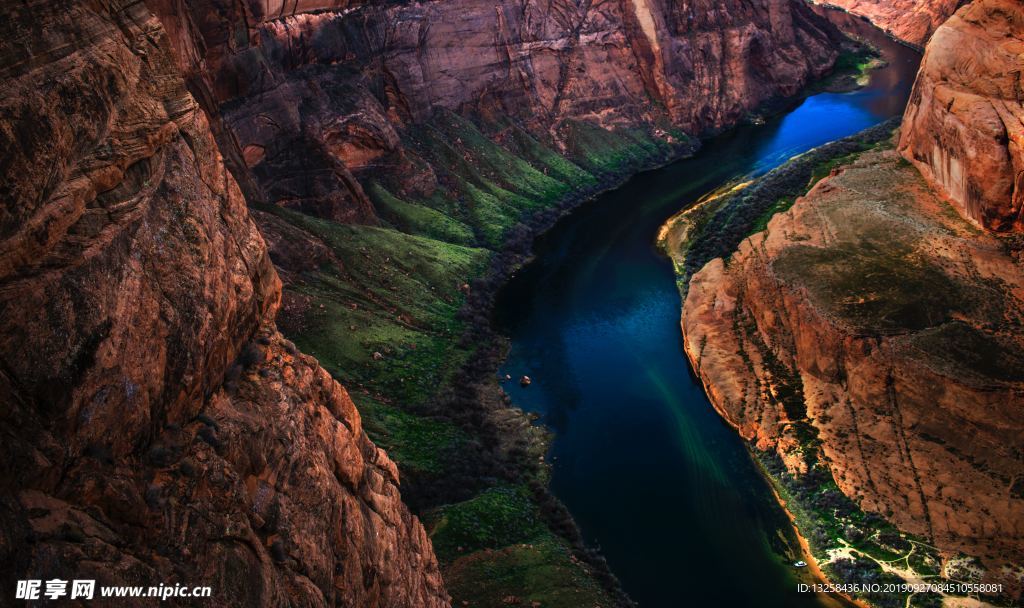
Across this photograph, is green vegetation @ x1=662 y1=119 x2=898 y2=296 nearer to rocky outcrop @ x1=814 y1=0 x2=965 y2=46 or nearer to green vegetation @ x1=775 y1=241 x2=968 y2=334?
green vegetation @ x1=775 y1=241 x2=968 y2=334

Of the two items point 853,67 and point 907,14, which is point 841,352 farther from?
point 907,14

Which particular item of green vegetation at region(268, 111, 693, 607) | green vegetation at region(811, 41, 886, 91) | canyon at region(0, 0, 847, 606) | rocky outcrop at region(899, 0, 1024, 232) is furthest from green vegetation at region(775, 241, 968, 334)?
green vegetation at region(811, 41, 886, 91)

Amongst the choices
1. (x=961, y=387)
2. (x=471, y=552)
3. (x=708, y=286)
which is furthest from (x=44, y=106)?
(x=708, y=286)

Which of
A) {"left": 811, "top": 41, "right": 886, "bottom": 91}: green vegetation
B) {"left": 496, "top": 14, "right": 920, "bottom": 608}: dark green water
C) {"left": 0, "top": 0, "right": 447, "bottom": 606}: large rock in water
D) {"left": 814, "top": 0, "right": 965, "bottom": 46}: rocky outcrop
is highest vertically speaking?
{"left": 0, "top": 0, "right": 447, "bottom": 606}: large rock in water

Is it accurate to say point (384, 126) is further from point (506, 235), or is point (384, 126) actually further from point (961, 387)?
point (961, 387)

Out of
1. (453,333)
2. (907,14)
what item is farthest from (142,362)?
(907,14)

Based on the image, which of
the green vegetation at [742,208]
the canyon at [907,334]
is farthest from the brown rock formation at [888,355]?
the green vegetation at [742,208]
